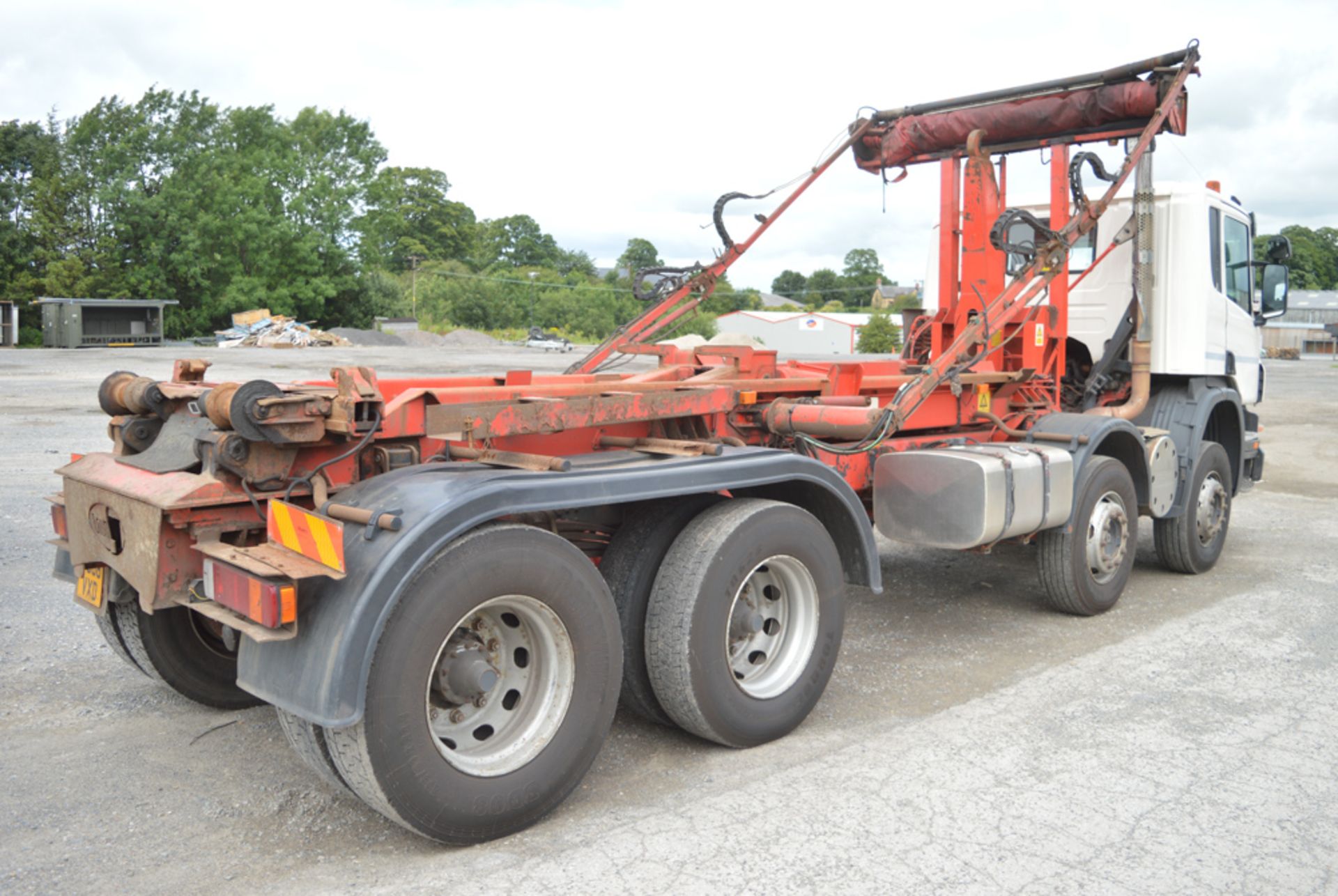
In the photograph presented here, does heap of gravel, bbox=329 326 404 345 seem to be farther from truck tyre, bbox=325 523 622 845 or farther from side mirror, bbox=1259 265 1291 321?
truck tyre, bbox=325 523 622 845

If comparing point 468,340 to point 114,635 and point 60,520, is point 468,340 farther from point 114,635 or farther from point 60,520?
point 60,520

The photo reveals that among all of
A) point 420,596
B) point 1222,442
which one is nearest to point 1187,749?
point 420,596

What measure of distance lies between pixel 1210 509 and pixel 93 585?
23.3 feet

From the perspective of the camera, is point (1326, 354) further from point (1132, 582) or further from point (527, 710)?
Result: point (527, 710)

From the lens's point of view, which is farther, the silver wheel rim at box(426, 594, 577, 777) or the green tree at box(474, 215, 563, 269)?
the green tree at box(474, 215, 563, 269)

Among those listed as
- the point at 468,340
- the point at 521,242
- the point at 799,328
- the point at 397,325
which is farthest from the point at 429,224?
the point at 468,340

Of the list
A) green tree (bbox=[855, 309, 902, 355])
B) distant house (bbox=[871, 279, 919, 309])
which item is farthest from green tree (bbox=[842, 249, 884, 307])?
green tree (bbox=[855, 309, 902, 355])

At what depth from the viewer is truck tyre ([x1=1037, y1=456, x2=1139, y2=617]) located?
633 centimetres

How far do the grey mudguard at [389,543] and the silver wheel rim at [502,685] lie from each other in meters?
0.33

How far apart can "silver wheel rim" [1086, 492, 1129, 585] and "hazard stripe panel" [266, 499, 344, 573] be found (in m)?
4.68

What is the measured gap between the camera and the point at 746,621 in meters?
4.46

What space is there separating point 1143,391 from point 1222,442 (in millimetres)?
1443

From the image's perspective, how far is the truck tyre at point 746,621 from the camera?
4.14 m

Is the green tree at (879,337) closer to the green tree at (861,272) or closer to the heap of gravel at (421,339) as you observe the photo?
the heap of gravel at (421,339)
